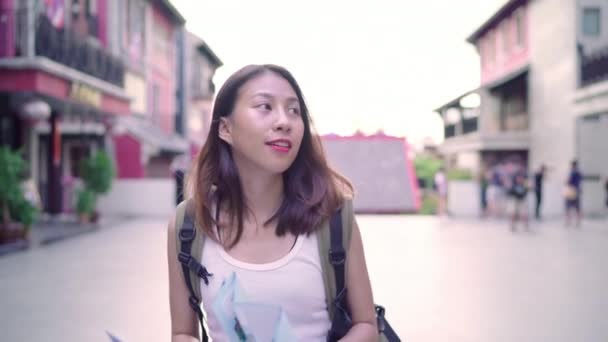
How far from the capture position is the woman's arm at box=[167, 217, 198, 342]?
1.63 meters

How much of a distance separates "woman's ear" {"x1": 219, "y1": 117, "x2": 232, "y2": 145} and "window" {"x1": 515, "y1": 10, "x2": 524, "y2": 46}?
26553 millimetres

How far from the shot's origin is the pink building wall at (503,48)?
84.3 feet

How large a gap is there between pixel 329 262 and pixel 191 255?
1.20 feet

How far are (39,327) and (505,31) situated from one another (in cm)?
2741

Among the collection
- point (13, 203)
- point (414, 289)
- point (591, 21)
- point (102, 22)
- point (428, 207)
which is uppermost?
point (591, 21)

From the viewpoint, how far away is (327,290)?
1.59 m

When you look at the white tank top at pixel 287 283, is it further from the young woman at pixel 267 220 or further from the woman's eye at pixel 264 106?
the woman's eye at pixel 264 106

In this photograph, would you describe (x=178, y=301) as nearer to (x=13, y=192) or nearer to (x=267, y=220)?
(x=267, y=220)

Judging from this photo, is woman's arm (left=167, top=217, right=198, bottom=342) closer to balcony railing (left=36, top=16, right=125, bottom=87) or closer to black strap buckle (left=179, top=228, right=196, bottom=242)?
black strap buckle (left=179, top=228, right=196, bottom=242)

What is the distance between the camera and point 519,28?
86.5ft

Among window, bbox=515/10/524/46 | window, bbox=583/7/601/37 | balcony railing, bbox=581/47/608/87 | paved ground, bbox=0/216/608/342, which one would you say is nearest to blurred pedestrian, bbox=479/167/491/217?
balcony railing, bbox=581/47/608/87

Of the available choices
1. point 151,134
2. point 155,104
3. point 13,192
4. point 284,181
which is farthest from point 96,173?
point 284,181

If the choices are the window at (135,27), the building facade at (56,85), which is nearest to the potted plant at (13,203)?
the building facade at (56,85)

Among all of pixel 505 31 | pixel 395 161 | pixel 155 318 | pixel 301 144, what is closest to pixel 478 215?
pixel 395 161
